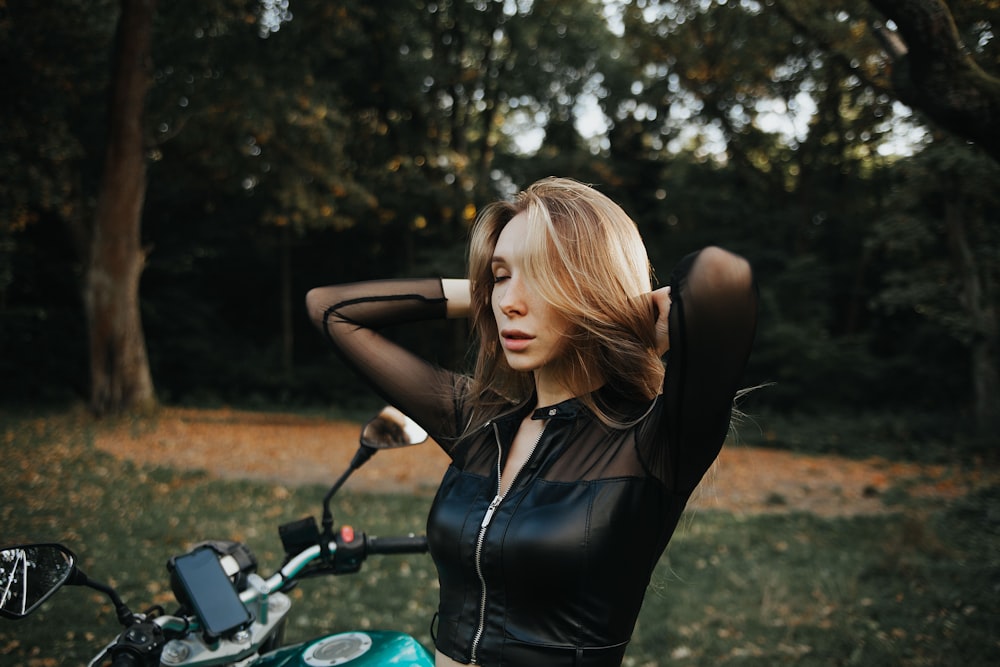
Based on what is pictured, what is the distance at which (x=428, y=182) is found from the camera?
758 inches

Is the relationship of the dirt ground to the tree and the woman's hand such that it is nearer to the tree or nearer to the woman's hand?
the tree

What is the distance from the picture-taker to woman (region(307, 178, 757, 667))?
136cm

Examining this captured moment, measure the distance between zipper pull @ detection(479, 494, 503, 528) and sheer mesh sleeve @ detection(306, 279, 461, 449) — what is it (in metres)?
0.40

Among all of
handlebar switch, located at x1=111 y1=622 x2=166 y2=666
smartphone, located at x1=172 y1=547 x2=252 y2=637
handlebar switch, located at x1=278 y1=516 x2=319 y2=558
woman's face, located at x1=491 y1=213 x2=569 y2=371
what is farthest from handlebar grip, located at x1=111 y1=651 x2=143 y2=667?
woman's face, located at x1=491 y1=213 x2=569 y2=371

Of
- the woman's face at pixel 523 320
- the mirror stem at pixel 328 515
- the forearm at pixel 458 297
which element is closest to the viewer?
the woman's face at pixel 523 320

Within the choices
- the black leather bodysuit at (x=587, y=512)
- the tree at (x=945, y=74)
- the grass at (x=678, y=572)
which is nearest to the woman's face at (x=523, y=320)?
the black leather bodysuit at (x=587, y=512)

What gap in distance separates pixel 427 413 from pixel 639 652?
140 inches

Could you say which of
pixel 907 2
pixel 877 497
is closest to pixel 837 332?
pixel 877 497

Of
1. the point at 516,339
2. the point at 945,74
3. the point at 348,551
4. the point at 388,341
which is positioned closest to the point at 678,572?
the point at 945,74

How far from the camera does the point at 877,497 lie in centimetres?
1034

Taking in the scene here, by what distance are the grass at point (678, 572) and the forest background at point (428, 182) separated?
5.29 meters

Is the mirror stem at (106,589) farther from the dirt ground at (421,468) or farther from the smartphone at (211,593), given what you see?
the dirt ground at (421,468)

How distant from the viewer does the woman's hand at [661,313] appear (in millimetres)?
1594

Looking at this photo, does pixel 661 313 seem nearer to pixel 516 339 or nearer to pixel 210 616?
pixel 516 339
